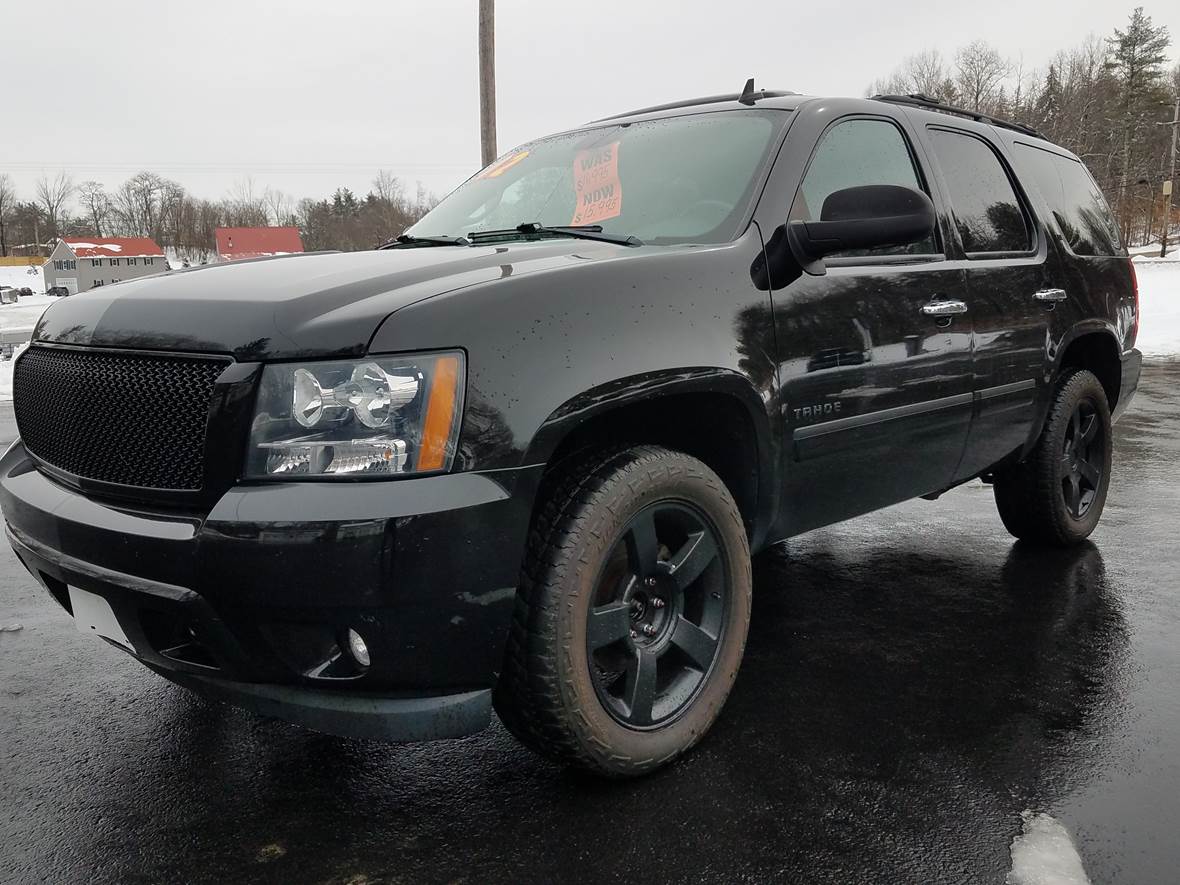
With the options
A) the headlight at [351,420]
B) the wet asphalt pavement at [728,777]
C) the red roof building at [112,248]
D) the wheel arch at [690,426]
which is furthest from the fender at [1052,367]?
the red roof building at [112,248]

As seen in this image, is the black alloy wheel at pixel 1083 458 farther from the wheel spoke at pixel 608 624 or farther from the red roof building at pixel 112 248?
the red roof building at pixel 112 248

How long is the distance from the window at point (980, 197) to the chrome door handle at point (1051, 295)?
0.64 ft

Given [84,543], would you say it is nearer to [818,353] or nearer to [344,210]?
[818,353]

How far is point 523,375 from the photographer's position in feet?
6.56

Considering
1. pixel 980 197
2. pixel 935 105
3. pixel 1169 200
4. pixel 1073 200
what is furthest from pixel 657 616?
pixel 1169 200

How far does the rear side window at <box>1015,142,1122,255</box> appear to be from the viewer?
412cm

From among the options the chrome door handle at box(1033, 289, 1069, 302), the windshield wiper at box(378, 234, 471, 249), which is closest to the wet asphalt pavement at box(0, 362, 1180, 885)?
the chrome door handle at box(1033, 289, 1069, 302)

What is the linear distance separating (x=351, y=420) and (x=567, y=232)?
1.25 meters

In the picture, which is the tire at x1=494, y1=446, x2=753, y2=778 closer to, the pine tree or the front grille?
the front grille

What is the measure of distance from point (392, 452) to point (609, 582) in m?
0.70

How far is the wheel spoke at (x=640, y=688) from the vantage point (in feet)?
7.58

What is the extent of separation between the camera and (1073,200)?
14.3 ft

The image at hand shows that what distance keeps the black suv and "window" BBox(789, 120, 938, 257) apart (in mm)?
12

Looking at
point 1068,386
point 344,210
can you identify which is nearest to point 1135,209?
point 1068,386
